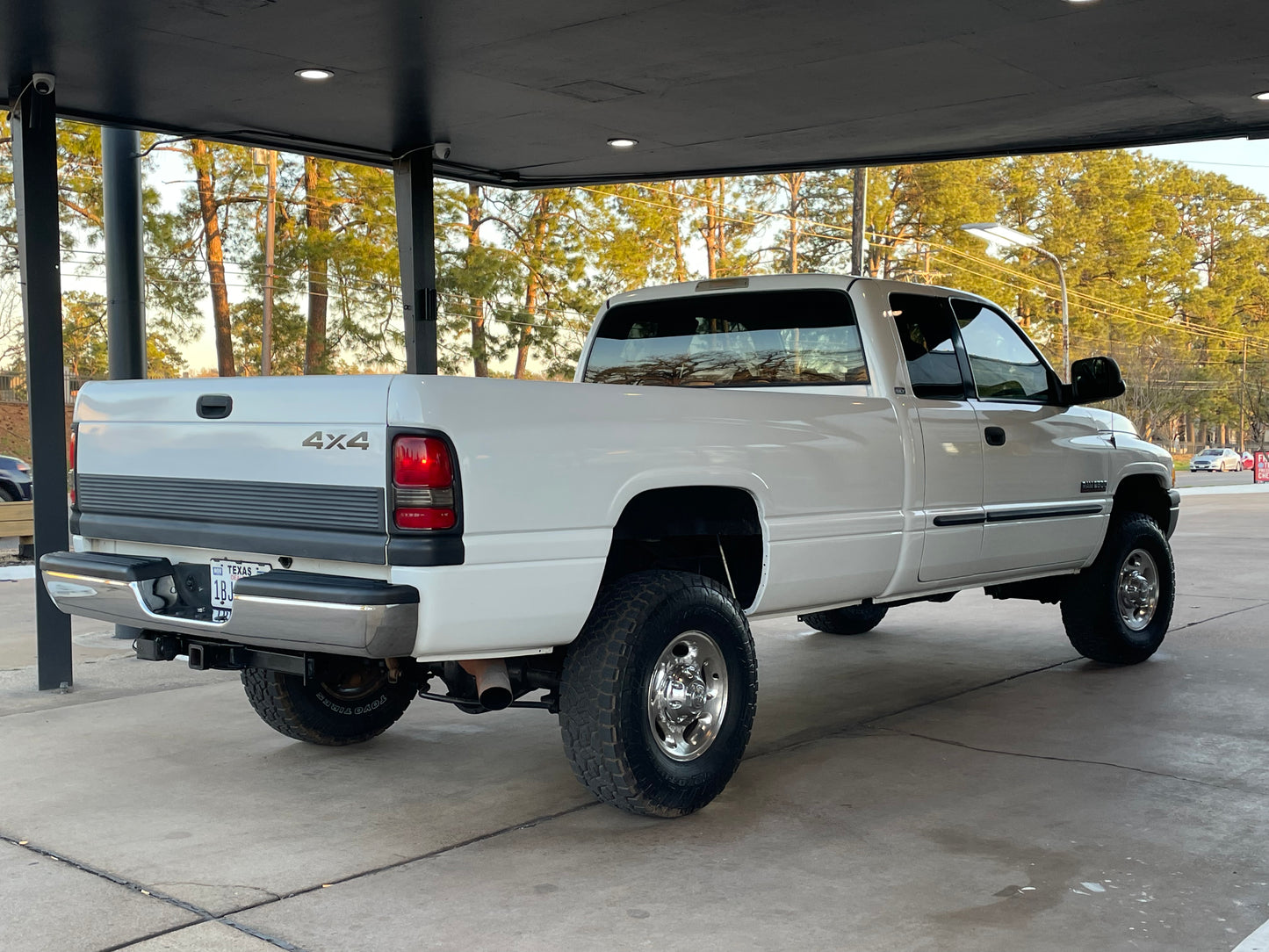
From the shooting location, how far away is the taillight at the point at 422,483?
407 centimetres

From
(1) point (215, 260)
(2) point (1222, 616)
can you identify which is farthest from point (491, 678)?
(1) point (215, 260)

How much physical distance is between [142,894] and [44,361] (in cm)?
398

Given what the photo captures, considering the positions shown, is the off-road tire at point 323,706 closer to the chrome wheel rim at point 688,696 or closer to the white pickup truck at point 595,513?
the white pickup truck at point 595,513

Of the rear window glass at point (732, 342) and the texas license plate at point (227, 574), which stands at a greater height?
the rear window glass at point (732, 342)

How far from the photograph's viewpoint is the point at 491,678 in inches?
189

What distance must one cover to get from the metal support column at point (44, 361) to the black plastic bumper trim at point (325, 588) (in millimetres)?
3288

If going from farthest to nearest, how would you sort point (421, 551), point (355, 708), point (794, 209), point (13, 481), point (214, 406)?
point (794, 209) → point (13, 481) → point (355, 708) → point (214, 406) → point (421, 551)

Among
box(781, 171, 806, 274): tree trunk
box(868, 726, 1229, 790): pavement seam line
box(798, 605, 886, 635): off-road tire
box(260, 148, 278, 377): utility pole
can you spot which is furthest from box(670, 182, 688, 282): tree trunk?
box(868, 726, 1229, 790): pavement seam line

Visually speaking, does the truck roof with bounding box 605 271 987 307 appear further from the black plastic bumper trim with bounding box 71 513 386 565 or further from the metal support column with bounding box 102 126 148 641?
the metal support column with bounding box 102 126 148 641

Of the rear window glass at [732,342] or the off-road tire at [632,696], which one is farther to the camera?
the rear window glass at [732,342]

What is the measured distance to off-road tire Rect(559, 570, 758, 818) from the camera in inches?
182

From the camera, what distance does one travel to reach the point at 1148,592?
317 inches

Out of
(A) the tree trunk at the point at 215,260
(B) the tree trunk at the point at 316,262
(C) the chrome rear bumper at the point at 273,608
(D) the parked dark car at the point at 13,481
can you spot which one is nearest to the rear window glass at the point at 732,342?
(C) the chrome rear bumper at the point at 273,608

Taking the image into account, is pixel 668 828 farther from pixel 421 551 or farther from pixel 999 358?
pixel 999 358
